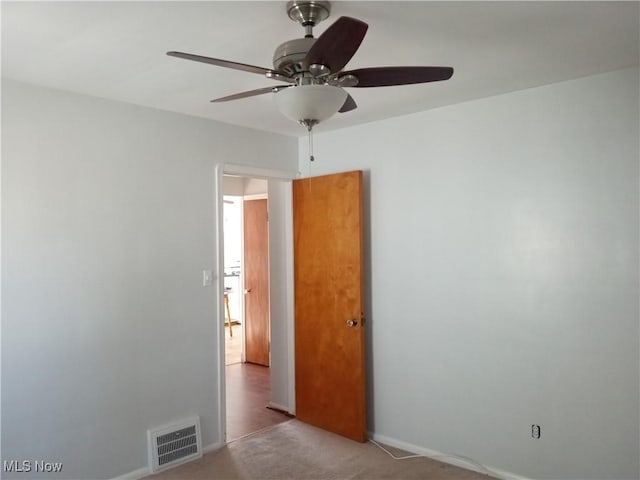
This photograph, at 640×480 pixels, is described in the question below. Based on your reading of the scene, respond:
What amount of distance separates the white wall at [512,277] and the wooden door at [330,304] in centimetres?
17

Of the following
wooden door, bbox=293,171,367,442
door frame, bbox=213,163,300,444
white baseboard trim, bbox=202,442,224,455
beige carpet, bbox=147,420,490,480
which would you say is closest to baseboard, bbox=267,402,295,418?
door frame, bbox=213,163,300,444

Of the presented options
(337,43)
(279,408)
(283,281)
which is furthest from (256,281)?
(337,43)

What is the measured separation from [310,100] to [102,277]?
6.44ft

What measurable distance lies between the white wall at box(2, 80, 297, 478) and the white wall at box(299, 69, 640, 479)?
4.30 ft

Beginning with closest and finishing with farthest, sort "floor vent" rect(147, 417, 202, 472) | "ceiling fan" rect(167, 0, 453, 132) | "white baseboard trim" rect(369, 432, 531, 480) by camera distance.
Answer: "ceiling fan" rect(167, 0, 453, 132)
"white baseboard trim" rect(369, 432, 531, 480)
"floor vent" rect(147, 417, 202, 472)

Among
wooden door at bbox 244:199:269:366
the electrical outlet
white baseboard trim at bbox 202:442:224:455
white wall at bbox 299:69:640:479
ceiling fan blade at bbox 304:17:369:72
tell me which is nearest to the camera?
ceiling fan blade at bbox 304:17:369:72

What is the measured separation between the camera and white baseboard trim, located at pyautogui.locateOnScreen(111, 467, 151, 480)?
119 inches

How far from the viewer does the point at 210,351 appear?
3.50 m

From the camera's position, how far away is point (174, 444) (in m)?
3.23

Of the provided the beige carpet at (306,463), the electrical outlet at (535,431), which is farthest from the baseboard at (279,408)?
the electrical outlet at (535,431)

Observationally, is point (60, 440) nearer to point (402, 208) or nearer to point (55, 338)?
point (55, 338)

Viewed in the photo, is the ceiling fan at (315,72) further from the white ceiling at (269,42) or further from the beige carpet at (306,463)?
the beige carpet at (306,463)

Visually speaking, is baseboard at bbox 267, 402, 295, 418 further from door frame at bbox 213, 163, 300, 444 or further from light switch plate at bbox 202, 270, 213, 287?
light switch plate at bbox 202, 270, 213, 287

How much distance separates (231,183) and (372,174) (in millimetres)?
2814
